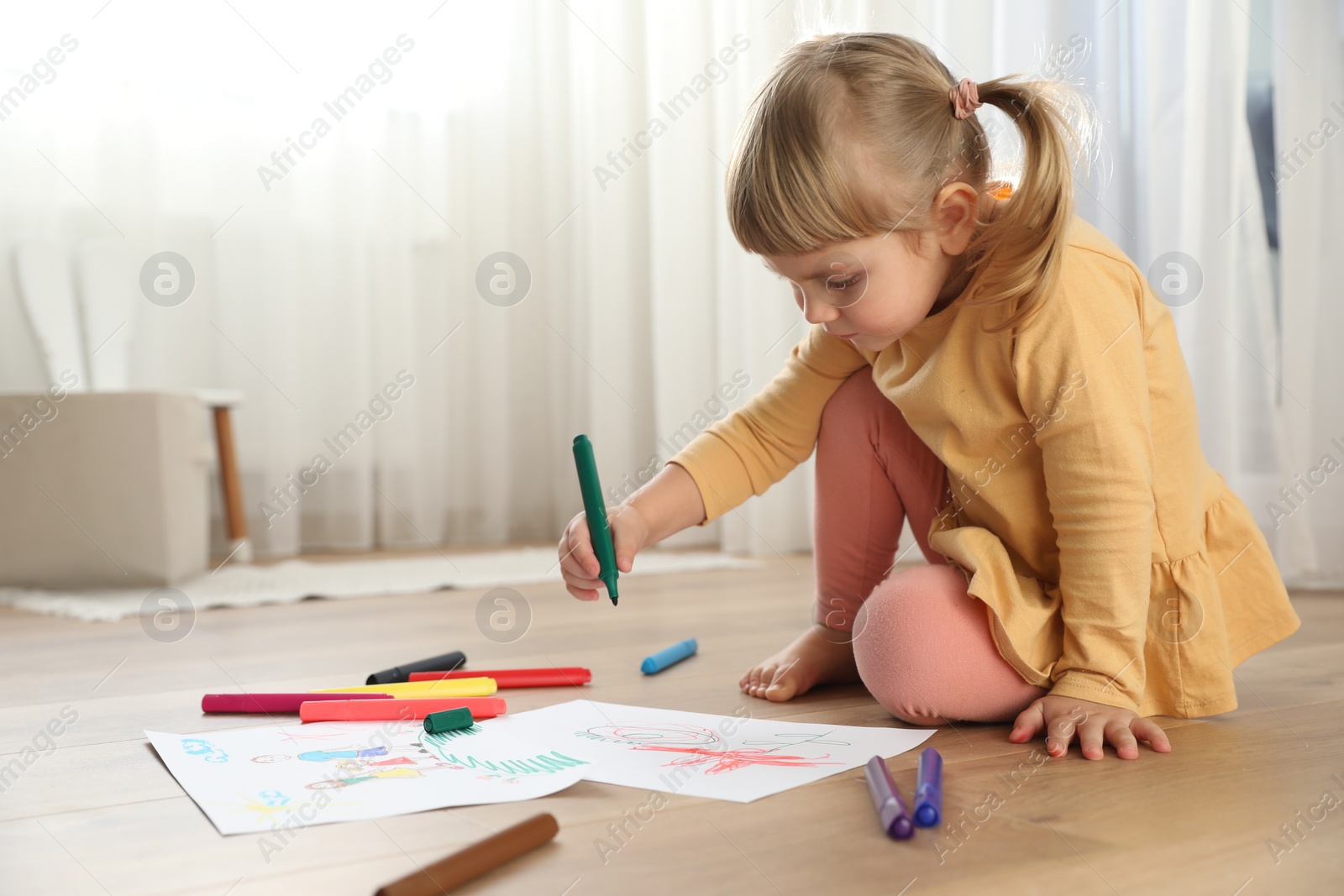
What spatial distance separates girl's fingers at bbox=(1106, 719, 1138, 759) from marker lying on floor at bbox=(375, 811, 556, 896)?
0.36m

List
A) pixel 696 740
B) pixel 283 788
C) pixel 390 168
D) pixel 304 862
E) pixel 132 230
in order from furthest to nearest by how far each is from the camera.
Answer: pixel 390 168 < pixel 132 230 < pixel 696 740 < pixel 283 788 < pixel 304 862

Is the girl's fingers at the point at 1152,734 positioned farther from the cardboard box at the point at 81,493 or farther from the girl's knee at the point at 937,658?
the cardboard box at the point at 81,493

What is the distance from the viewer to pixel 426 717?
0.72 m

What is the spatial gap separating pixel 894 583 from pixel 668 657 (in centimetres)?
28

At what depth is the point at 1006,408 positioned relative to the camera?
2.52 feet

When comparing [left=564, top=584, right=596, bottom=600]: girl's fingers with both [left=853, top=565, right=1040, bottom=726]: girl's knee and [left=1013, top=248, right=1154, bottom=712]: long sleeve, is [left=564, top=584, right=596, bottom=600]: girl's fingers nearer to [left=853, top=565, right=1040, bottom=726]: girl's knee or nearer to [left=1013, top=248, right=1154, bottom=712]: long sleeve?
[left=853, top=565, right=1040, bottom=726]: girl's knee

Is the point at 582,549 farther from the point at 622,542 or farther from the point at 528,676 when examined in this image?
the point at 528,676

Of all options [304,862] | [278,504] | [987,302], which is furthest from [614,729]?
[278,504]

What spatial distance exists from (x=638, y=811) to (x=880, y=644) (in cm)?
26

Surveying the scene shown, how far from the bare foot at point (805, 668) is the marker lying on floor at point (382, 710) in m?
0.22

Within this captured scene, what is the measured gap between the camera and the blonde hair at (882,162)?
710 millimetres

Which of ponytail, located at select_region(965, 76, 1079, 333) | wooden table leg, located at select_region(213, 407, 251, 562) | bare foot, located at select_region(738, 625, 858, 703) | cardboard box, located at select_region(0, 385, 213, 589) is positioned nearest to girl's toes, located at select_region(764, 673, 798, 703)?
bare foot, located at select_region(738, 625, 858, 703)

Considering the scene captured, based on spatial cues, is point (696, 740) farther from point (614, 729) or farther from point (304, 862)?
point (304, 862)

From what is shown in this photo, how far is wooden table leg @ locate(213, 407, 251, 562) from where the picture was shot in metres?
1.87
